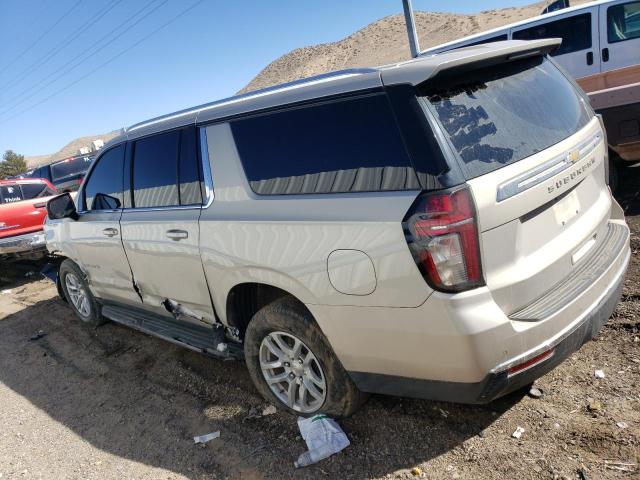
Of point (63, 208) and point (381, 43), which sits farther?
point (381, 43)

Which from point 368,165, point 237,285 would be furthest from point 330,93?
point 237,285

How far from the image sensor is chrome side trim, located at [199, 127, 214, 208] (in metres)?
3.31

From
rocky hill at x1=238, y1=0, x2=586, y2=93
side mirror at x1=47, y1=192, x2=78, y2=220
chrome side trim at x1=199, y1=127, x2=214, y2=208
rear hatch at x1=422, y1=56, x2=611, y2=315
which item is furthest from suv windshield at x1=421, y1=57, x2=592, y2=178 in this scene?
rocky hill at x1=238, y1=0, x2=586, y2=93

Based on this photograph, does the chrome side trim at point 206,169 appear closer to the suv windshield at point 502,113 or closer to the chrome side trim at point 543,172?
the suv windshield at point 502,113

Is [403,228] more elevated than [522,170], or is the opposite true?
[522,170]

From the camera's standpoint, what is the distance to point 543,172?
2.44 m

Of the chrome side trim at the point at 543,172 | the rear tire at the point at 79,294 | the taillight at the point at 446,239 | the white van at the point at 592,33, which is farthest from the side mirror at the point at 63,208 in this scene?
the white van at the point at 592,33

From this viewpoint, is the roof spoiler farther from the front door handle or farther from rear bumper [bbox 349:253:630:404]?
the front door handle

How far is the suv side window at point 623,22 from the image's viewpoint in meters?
8.46

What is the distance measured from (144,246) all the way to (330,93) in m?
2.12

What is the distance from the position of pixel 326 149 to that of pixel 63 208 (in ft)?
11.4

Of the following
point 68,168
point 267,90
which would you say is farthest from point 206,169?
point 68,168

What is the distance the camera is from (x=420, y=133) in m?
2.26

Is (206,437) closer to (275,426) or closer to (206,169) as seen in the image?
(275,426)
